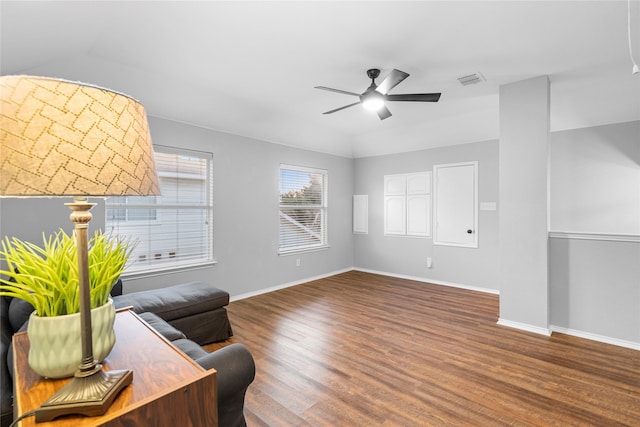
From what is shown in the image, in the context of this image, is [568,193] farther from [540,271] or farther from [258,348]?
[258,348]

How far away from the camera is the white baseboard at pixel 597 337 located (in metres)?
2.93

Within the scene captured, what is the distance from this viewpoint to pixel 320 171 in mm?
5832

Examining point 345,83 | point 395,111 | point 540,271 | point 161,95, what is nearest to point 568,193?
point 540,271

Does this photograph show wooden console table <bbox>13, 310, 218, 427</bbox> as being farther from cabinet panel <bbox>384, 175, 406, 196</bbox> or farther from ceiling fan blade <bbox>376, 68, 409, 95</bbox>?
cabinet panel <bbox>384, 175, 406, 196</bbox>

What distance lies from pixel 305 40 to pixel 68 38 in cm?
180

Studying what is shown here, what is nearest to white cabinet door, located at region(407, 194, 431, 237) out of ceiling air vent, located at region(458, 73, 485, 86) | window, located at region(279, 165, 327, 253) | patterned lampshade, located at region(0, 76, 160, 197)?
window, located at region(279, 165, 327, 253)

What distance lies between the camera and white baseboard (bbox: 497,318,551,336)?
3.21m

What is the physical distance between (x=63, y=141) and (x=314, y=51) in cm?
244

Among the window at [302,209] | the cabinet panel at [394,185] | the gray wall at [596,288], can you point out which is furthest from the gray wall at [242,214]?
the gray wall at [596,288]

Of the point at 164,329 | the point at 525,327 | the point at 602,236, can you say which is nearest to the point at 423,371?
the point at 525,327

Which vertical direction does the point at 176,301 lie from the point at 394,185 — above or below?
below

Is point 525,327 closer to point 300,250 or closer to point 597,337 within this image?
point 597,337

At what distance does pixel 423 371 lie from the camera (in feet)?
8.13

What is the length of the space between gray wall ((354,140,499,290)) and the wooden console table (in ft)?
16.1
